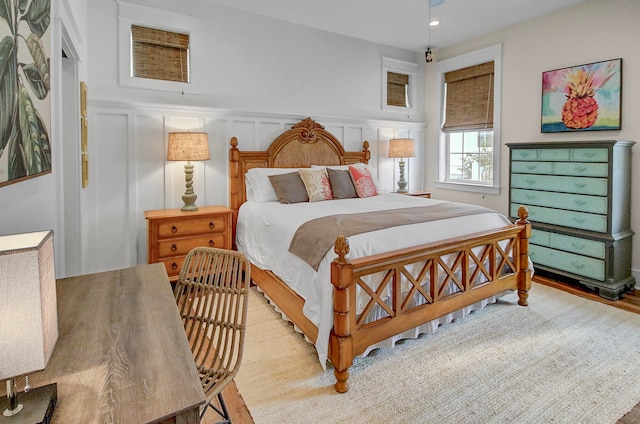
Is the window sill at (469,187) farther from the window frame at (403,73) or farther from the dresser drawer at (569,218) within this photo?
the window frame at (403,73)

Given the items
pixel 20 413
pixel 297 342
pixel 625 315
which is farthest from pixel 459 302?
pixel 20 413

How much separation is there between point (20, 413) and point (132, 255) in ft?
9.96

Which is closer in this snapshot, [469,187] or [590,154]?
[590,154]

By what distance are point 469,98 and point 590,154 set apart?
1.95 metres

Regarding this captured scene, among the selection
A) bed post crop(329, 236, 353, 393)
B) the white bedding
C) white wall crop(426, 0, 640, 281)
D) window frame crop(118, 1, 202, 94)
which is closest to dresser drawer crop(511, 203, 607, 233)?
white wall crop(426, 0, 640, 281)

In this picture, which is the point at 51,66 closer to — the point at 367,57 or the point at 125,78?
the point at 125,78

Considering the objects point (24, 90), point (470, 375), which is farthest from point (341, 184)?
point (24, 90)

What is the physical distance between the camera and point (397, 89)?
5246 mm

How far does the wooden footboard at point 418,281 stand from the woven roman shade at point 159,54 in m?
2.80

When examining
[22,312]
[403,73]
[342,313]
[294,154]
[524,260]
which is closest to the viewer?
[22,312]

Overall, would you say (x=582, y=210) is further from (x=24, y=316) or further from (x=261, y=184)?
(x=24, y=316)

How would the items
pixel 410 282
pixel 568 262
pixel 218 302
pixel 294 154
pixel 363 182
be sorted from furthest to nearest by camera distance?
pixel 294 154 < pixel 363 182 < pixel 568 262 < pixel 410 282 < pixel 218 302

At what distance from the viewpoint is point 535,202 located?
3.77 metres

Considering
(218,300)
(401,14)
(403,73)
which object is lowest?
(218,300)
